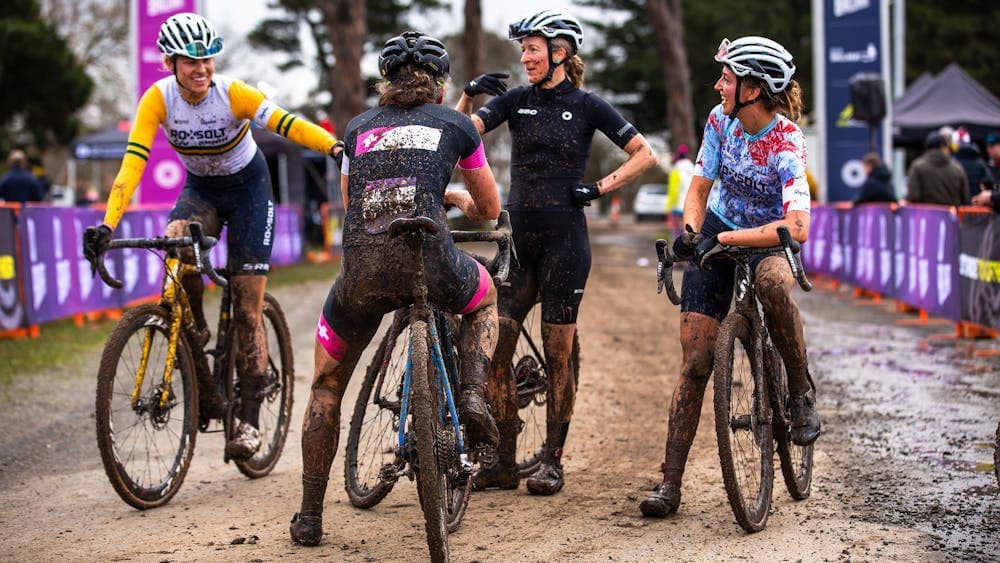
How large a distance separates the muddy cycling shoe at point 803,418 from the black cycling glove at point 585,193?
1362 millimetres

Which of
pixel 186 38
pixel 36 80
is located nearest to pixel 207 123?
pixel 186 38

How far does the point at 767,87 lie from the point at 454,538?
2.40m

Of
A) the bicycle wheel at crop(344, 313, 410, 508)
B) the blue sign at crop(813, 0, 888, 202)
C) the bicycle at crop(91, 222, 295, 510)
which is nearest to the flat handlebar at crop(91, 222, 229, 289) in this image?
the bicycle at crop(91, 222, 295, 510)

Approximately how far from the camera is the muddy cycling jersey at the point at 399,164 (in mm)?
5121

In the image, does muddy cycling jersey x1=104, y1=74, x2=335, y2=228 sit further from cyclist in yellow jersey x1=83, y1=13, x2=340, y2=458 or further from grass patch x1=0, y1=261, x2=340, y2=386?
grass patch x1=0, y1=261, x2=340, y2=386

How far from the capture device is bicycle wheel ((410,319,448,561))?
4.88 meters

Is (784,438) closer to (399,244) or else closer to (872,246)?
(399,244)

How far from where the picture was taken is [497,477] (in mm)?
6707

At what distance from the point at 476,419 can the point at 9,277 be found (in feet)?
30.9

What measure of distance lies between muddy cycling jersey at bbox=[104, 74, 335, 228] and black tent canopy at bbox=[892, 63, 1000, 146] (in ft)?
71.1

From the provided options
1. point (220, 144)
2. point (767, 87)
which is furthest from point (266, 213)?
point (767, 87)

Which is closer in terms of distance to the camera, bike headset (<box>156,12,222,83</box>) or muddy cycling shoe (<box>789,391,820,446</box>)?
muddy cycling shoe (<box>789,391,820,446</box>)

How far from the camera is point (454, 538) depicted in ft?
18.4

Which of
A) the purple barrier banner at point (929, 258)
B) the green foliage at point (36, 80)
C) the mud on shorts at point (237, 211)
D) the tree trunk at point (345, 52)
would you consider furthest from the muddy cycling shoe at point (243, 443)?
the green foliage at point (36, 80)
